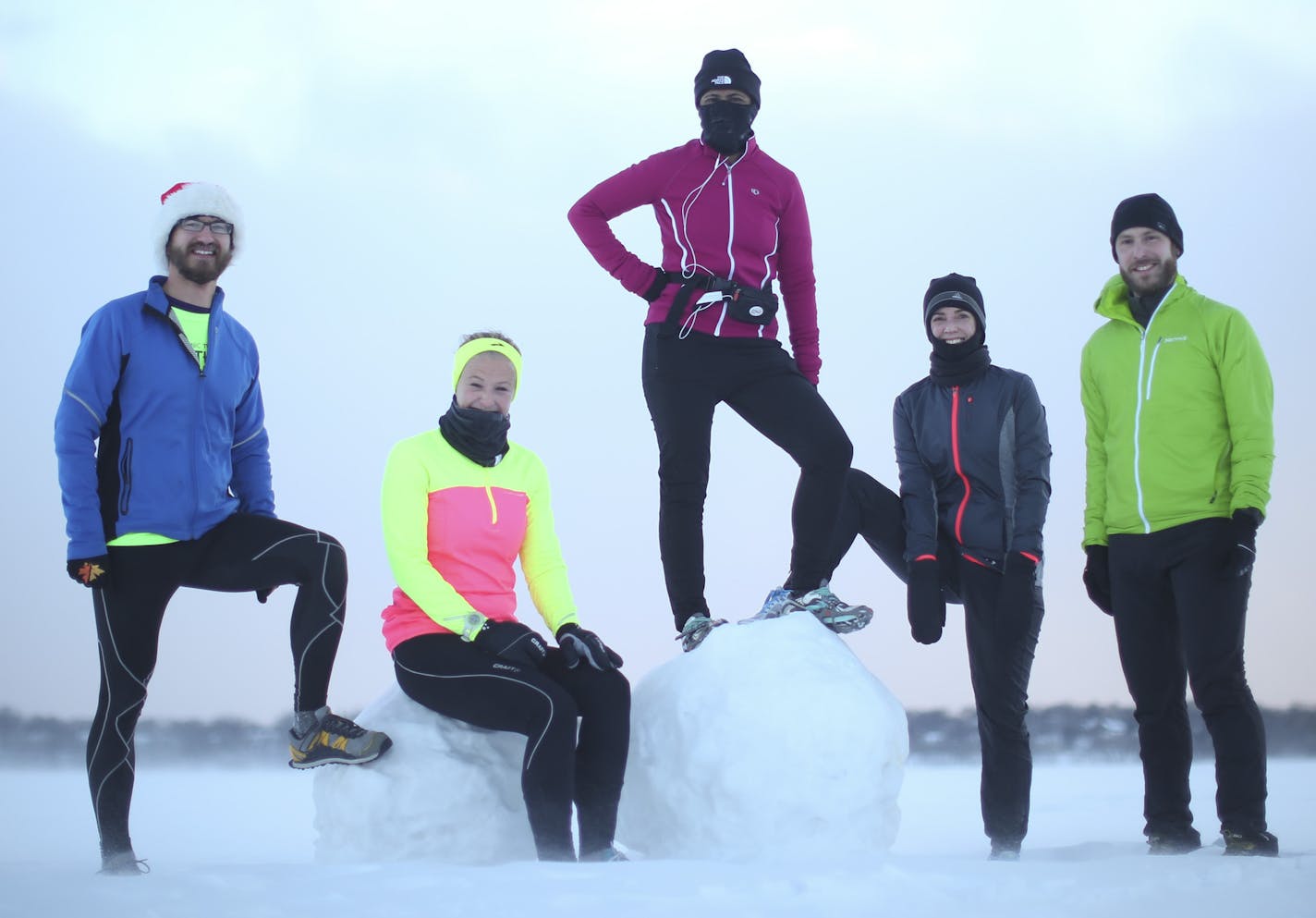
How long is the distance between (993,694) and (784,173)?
2147 mm

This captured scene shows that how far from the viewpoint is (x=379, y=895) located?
3.38 meters

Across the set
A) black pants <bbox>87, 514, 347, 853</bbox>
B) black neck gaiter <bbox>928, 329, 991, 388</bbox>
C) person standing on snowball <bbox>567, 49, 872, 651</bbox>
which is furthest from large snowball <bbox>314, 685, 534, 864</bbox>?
black neck gaiter <bbox>928, 329, 991, 388</bbox>

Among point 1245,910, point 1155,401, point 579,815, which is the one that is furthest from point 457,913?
point 1155,401

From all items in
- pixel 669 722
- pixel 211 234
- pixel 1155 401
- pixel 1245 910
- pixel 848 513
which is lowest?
pixel 1245 910

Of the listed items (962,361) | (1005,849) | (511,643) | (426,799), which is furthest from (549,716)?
(962,361)

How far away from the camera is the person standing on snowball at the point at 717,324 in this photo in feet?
15.7

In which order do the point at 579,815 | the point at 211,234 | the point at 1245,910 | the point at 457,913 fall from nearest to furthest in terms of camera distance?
the point at 457,913
the point at 1245,910
the point at 579,815
the point at 211,234

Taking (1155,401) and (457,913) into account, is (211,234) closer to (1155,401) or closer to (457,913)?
(457,913)

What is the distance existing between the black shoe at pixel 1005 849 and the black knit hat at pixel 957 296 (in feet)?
6.09

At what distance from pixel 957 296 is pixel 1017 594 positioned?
1.13 metres

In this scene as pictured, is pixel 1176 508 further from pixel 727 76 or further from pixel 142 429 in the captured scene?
pixel 142 429

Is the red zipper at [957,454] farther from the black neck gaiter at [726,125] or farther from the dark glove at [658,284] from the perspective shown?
the black neck gaiter at [726,125]

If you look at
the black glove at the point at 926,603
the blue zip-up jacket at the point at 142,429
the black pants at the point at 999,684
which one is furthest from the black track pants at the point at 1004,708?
the blue zip-up jacket at the point at 142,429

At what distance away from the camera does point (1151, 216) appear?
181 inches
